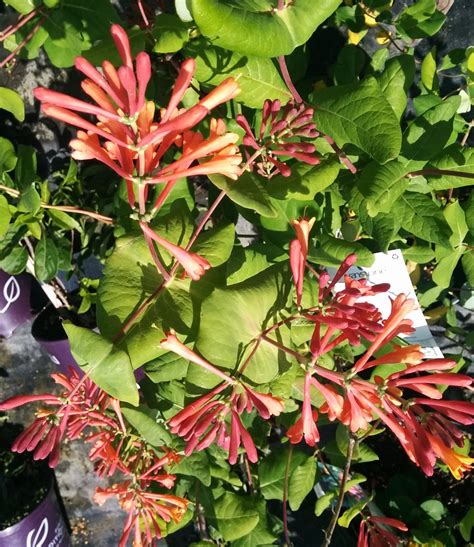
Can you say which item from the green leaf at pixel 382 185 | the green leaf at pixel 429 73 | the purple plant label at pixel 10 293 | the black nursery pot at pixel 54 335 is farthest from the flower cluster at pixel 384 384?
the purple plant label at pixel 10 293

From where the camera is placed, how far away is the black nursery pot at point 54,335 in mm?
1232

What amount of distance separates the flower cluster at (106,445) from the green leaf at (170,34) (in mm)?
457

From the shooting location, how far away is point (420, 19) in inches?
36.1

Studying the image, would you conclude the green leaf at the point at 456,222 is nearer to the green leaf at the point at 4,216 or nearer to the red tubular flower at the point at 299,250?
the red tubular flower at the point at 299,250

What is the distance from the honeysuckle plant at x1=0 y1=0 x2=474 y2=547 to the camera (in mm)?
582

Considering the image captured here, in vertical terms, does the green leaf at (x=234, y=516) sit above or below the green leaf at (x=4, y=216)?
below

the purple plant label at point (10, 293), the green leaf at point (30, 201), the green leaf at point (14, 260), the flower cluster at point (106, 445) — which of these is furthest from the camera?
the purple plant label at point (10, 293)

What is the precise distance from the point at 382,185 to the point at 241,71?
0.86 ft

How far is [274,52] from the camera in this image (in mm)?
650

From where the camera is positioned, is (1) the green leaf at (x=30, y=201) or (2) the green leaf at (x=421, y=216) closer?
(2) the green leaf at (x=421, y=216)

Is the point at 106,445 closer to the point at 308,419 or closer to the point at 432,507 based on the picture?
the point at 308,419

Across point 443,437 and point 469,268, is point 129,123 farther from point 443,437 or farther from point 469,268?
point 469,268

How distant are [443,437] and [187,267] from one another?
0.35 metres

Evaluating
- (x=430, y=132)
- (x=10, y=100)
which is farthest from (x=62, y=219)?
(x=430, y=132)
